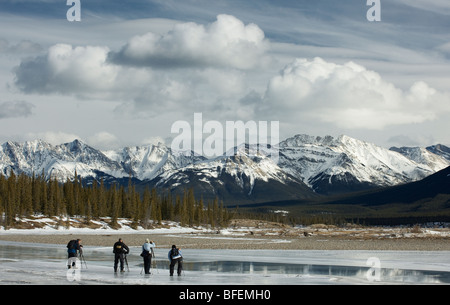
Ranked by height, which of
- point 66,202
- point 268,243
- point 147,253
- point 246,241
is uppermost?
point 66,202

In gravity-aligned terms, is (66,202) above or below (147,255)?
above

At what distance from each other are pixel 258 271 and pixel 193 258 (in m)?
13.6

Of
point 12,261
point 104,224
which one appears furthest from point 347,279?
point 104,224

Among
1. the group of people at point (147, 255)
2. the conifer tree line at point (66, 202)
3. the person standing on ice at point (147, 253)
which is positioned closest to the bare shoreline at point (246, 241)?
the conifer tree line at point (66, 202)

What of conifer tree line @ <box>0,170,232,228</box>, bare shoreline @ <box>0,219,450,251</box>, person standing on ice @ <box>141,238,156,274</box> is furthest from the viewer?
conifer tree line @ <box>0,170,232,228</box>

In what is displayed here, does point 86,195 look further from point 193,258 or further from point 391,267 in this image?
point 391,267

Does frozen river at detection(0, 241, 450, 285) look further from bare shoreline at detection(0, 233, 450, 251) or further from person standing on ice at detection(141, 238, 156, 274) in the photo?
bare shoreline at detection(0, 233, 450, 251)

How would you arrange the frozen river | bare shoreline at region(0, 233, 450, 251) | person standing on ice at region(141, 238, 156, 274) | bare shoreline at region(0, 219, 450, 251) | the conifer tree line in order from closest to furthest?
the frozen river < person standing on ice at region(141, 238, 156, 274) < bare shoreline at region(0, 233, 450, 251) < bare shoreline at region(0, 219, 450, 251) < the conifer tree line

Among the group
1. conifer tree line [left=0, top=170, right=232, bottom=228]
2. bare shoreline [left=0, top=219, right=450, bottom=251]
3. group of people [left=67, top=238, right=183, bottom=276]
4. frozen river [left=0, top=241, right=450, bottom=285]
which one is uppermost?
conifer tree line [left=0, top=170, right=232, bottom=228]

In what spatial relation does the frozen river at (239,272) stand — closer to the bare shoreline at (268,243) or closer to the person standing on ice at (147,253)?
the person standing on ice at (147,253)

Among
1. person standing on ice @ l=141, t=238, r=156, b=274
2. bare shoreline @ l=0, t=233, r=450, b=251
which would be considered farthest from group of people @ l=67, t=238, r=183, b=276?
bare shoreline @ l=0, t=233, r=450, b=251

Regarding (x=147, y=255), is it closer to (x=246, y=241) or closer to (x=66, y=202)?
(x=246, y=241)

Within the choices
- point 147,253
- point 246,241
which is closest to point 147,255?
point 147,253

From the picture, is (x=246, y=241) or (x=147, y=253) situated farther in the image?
(x=246, y=241)
